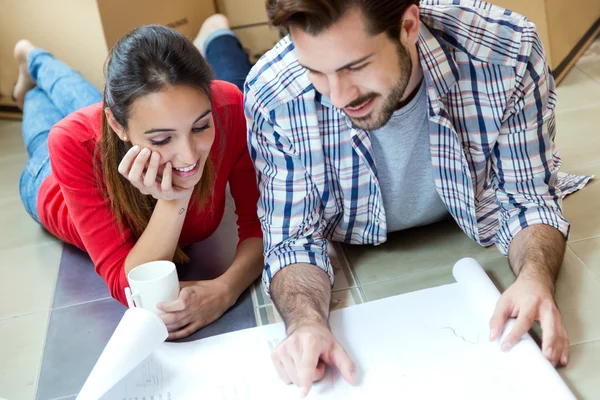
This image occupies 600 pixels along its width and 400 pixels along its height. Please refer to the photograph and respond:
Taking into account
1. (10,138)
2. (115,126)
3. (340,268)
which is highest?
(115,126)

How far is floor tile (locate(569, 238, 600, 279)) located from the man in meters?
0.10

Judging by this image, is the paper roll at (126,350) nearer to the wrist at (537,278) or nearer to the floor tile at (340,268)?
the floor tile at (340,268)

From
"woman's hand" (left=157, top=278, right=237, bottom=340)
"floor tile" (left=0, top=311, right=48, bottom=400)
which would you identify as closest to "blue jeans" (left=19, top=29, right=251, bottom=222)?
"floor tile" (left=0, top=311, right=48, bottom=400)

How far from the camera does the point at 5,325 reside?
4.81 ft

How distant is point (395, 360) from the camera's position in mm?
1125

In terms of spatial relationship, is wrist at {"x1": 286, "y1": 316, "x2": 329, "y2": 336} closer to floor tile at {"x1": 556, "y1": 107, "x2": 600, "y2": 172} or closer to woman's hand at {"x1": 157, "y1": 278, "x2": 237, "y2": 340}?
woman's hand at {"x1": 157, "y1": 278, "x2": 237, "y2": 340}

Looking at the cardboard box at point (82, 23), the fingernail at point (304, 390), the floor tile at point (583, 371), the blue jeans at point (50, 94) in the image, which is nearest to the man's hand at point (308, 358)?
the fingernail at point (304, 390)

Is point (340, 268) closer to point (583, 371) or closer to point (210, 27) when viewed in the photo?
point (583, 371)

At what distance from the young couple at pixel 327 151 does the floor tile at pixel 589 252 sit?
10cm

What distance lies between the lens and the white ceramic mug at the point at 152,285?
4.04 ft

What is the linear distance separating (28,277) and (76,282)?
122 millimetres

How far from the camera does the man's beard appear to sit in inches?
46.3

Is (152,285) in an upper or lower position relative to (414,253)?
upper

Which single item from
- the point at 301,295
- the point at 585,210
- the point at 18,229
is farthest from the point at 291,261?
the point at 18,229
